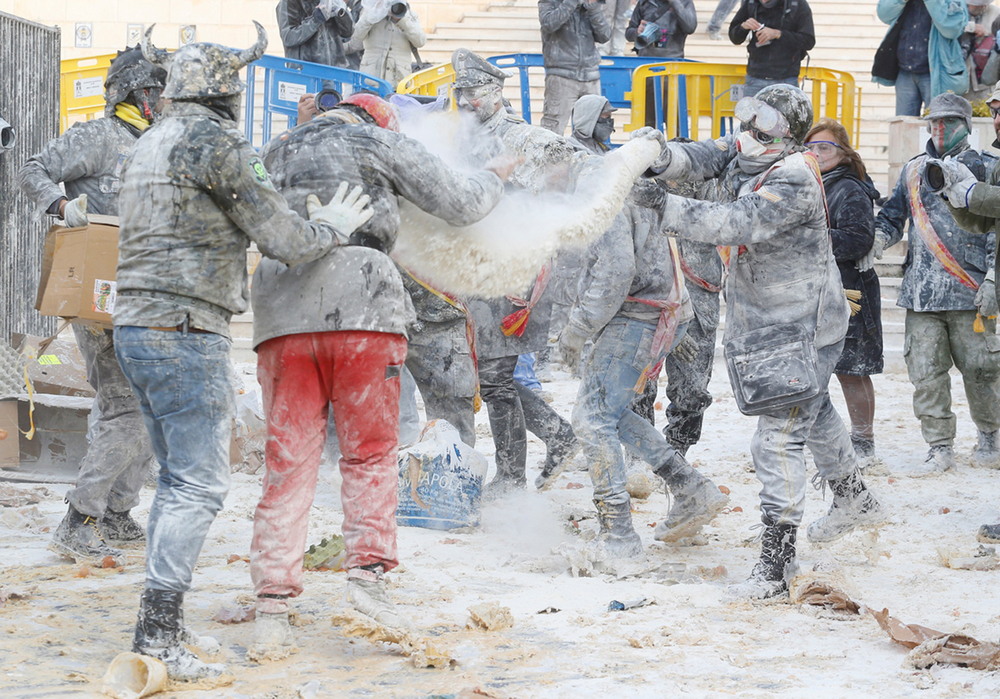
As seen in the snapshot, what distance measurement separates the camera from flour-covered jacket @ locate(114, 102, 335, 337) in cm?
416

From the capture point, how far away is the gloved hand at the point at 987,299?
306 inches

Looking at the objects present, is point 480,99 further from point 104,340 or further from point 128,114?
point 104,340

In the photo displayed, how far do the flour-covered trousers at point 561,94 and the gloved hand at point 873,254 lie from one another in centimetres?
490

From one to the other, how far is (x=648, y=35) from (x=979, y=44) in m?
3.28

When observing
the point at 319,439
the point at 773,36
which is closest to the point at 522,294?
the point at 319,439

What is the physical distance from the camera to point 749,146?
5.45 m

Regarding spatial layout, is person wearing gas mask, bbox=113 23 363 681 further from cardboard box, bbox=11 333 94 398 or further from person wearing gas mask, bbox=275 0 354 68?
person wearing gas mask, bbox=275 0 354 68

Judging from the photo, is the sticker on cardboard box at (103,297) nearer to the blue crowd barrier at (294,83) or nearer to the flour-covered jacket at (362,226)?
the flour-covered jacket at (362,226)

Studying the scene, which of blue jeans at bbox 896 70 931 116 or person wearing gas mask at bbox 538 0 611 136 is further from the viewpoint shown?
blue jeans at bbox 896 70 931 116

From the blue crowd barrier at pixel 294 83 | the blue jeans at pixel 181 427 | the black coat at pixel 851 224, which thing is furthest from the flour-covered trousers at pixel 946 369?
the blue crowd barrier at pixel 294 83


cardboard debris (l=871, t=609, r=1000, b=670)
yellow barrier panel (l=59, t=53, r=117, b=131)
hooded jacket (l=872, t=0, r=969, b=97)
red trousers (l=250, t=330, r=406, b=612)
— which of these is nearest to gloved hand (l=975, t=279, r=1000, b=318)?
cardboard debris (l=871, t=609, r=1000, b=670)

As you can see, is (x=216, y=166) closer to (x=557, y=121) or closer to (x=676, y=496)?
(x=676, y=496)

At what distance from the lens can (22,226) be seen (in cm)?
860

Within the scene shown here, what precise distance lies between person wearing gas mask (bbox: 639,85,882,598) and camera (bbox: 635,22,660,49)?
26.2 ft
